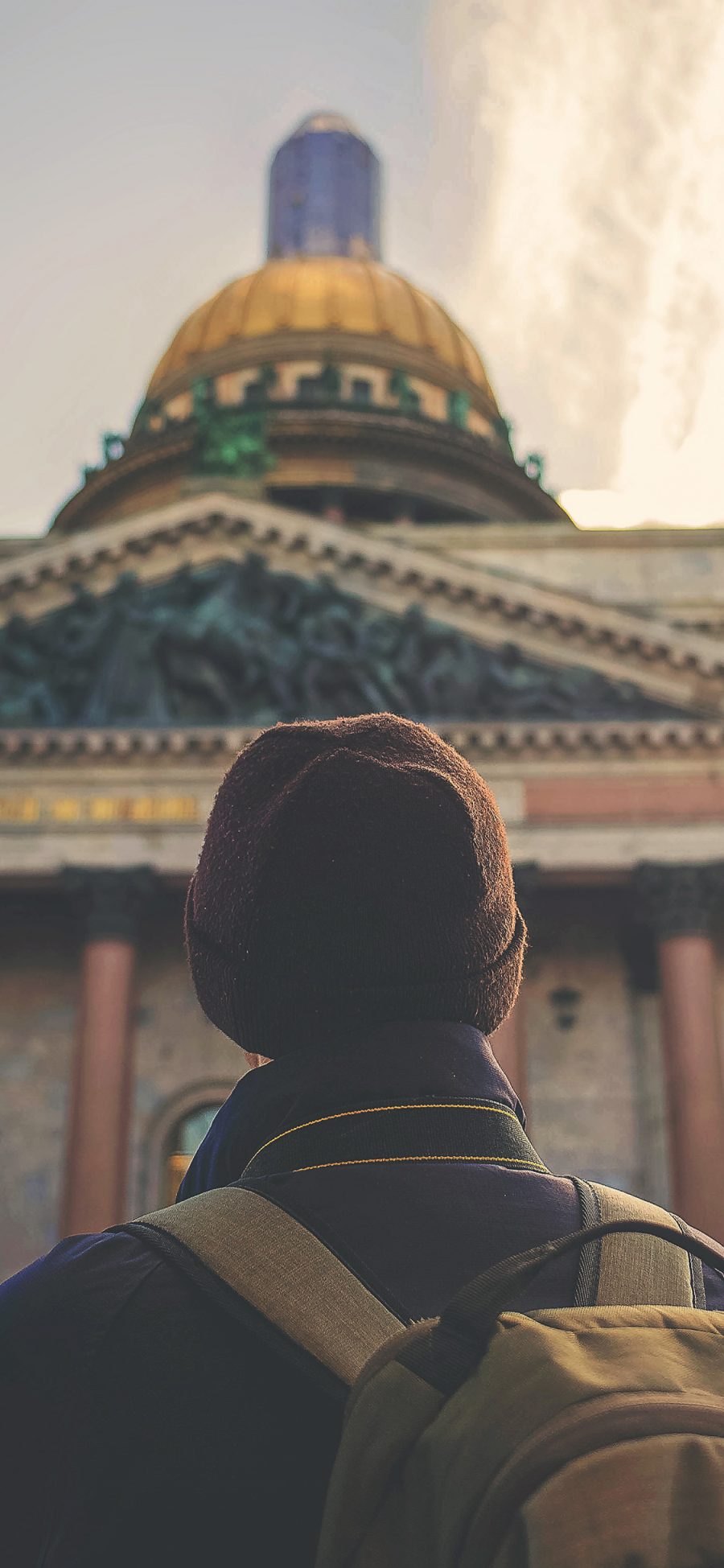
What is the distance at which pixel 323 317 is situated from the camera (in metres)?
39.3

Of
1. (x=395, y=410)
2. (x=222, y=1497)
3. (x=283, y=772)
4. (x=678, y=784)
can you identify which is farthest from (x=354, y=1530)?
(x=395, y=410)

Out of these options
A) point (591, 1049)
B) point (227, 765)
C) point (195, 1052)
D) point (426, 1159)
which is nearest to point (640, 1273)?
point (426, 1159)

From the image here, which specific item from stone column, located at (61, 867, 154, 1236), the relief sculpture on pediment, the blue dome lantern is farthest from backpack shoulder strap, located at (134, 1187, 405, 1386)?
the blue dome lantern

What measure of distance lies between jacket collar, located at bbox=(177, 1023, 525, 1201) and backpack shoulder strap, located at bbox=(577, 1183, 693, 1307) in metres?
0.25

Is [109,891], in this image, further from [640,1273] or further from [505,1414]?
[505,1414]

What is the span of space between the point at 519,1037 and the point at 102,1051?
15.4 ft

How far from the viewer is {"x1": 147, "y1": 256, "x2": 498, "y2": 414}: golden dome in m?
39.4

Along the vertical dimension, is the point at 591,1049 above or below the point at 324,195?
Result: below

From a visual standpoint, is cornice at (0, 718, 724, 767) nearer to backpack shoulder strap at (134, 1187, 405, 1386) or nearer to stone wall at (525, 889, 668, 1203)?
stone wall at (525, 889, 668, 1203)

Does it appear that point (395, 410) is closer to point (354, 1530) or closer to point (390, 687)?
point (390, 687)

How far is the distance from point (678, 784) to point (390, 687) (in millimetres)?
3643

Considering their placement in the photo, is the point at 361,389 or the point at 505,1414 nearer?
the point at 505,1414

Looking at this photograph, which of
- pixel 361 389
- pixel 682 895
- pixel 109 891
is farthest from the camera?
pixel 361 389

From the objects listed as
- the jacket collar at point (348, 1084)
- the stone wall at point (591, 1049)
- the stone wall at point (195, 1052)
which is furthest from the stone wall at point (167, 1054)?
the jacket collar at point (348, 1084)
